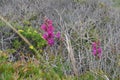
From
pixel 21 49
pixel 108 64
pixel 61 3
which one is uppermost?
pixel 61 3

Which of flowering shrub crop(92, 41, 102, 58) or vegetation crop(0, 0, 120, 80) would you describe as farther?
flowering shrub crop(92, 41, 102, 58)

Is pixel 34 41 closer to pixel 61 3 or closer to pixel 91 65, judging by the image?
pixel 91 65

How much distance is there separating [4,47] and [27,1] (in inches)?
84.9

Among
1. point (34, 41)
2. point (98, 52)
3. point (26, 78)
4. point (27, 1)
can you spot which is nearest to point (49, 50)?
point (34, 41)

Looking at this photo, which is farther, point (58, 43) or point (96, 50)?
point (58, 43)

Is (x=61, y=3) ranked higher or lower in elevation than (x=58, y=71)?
higher

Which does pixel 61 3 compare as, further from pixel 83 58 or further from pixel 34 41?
pixel 83 58

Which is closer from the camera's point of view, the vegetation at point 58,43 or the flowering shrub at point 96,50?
the vegetation at point 58,43

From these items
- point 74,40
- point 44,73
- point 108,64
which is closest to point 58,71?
point 44,73

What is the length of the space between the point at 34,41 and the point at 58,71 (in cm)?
117

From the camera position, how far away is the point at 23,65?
2.63 meters

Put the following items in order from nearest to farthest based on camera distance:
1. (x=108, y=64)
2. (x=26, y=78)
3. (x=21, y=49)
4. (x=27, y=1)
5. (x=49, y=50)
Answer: (x=26, y=78) < (x=108, y=64) < (x=49, y=50) < (x=21, y=49) < (x=27, y=1)

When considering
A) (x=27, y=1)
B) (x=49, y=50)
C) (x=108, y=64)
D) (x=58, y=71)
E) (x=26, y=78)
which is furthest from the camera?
(x=27, y=1)

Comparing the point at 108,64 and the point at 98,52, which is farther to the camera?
the point at 108,64
